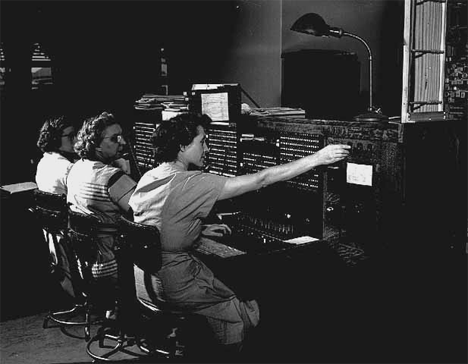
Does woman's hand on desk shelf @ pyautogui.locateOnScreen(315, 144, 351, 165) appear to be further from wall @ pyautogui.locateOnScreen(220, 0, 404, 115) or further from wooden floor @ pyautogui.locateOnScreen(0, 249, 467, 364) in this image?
wall @ pyautogui.locateOnScreen(220, 0, 404, 115)

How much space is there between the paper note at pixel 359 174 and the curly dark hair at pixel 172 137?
820 millimetres

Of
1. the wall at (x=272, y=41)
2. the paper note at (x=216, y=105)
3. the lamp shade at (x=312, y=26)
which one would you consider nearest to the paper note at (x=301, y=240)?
the paper note at (x=216, y=105)

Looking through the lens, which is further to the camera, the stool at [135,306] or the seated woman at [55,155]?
the seated woman at [55,155]

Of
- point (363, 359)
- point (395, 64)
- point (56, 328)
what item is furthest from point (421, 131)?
point (395, 64)

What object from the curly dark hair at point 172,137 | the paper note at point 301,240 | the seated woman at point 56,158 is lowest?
the paper note at point 301,240

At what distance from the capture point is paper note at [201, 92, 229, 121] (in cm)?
403

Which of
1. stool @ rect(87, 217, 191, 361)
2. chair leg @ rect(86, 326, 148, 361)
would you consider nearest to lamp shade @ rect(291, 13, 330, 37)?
stool @ rect(87, 217, 191, 361)

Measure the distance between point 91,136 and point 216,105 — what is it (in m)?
0.83

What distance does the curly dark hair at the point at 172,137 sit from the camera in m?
3.23

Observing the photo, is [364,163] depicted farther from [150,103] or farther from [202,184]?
[150,103]

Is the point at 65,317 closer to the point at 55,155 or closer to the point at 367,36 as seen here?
the point at 55,155

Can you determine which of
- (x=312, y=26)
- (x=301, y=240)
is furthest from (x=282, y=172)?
(x=312, y=26)

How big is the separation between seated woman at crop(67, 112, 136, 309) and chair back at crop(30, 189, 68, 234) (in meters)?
0.17

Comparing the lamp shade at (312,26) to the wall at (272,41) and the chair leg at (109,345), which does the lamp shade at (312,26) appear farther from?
the chair leg at (109,345)
